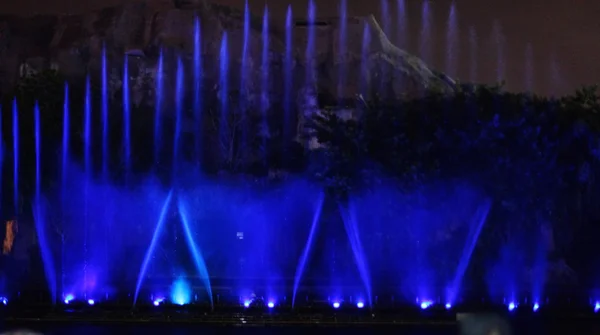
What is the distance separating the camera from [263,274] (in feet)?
68.9

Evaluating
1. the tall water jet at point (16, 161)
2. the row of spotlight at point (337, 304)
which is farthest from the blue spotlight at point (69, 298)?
the tall water jet at point (16, 161)

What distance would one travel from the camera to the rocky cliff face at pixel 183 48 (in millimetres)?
40906

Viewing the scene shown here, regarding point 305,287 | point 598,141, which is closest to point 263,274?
point 305,287

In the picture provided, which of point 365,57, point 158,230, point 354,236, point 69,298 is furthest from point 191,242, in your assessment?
point 365,57

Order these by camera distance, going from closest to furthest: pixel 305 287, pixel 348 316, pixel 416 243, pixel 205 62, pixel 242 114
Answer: pixel 348 316, pixel 305 287, pixel 416 243, pixel 242 114, pixel 205 62

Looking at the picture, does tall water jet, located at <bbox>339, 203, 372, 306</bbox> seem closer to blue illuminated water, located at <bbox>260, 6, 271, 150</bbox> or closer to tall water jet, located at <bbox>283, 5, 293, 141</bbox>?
blue illuminated water, located at <bbox>260, 6, 271, 150</bbox>

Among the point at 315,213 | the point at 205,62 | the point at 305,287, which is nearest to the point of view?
the point at 305,287

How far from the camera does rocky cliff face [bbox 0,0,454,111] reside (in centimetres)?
4091

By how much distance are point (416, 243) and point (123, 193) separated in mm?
9479

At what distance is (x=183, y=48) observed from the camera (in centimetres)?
4997

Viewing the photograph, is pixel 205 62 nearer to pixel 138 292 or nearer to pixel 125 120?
pixel 125 120

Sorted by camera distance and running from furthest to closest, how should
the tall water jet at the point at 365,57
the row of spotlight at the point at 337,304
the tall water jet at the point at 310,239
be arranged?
the tall water jet at the point at 365,57, the tall water jet at the point at 310,239, the row of spotlight at the point at 337,304

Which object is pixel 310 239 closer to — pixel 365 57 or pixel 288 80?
pixel 365 57

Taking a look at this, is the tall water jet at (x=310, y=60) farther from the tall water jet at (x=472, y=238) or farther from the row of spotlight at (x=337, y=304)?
the row of spotlight at (x=337, y=304)
